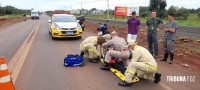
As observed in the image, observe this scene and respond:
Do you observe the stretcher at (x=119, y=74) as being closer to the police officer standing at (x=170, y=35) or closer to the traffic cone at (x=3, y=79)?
the police officer standing at (x=170, y=35)

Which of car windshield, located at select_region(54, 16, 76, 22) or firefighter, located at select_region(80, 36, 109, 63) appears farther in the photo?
car windshield, located at select_region(54, 16, 76, 22)

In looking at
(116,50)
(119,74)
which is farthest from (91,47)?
(119,74)

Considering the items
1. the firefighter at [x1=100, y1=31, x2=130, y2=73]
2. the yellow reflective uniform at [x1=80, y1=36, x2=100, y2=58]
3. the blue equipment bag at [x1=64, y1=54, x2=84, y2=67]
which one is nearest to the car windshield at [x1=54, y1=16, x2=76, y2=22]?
the yellow reflective uniform at [x1=80, y1=36, x2=100, y2=58]

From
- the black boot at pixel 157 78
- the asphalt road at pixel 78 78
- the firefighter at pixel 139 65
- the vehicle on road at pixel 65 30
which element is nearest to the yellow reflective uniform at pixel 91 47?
the asphalt road at pixel 78 78

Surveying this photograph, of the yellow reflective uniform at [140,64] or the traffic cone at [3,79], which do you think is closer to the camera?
the traffic cone at [3,79]

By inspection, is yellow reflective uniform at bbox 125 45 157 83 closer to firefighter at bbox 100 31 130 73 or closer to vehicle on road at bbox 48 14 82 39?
firefighter at bbox 100 31 130 73

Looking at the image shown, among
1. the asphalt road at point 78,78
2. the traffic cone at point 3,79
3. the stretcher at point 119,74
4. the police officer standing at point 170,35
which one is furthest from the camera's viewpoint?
the police officer standing at point 170,35

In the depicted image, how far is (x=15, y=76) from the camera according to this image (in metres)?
6.75

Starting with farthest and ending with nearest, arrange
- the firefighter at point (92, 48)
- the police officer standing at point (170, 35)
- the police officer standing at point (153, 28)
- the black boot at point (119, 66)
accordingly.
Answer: the police officer standing at point (153, 28) → the firefighter at point (92, 48) → the police officer standing at point (170, 35) → the black boot at point (119, 66)

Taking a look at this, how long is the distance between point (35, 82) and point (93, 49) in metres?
2.79

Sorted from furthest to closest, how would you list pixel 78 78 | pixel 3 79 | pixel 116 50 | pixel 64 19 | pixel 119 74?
pixel 64 19 → pixel 116 50 → pixel 119 74 → pixel 78 78 → pixel 3 79

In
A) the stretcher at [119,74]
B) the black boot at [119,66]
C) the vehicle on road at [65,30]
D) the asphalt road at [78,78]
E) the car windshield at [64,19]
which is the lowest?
the asphalt road at [78,78]

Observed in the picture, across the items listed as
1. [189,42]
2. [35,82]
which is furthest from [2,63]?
[189,42]

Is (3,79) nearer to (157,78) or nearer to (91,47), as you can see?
(157,78)
